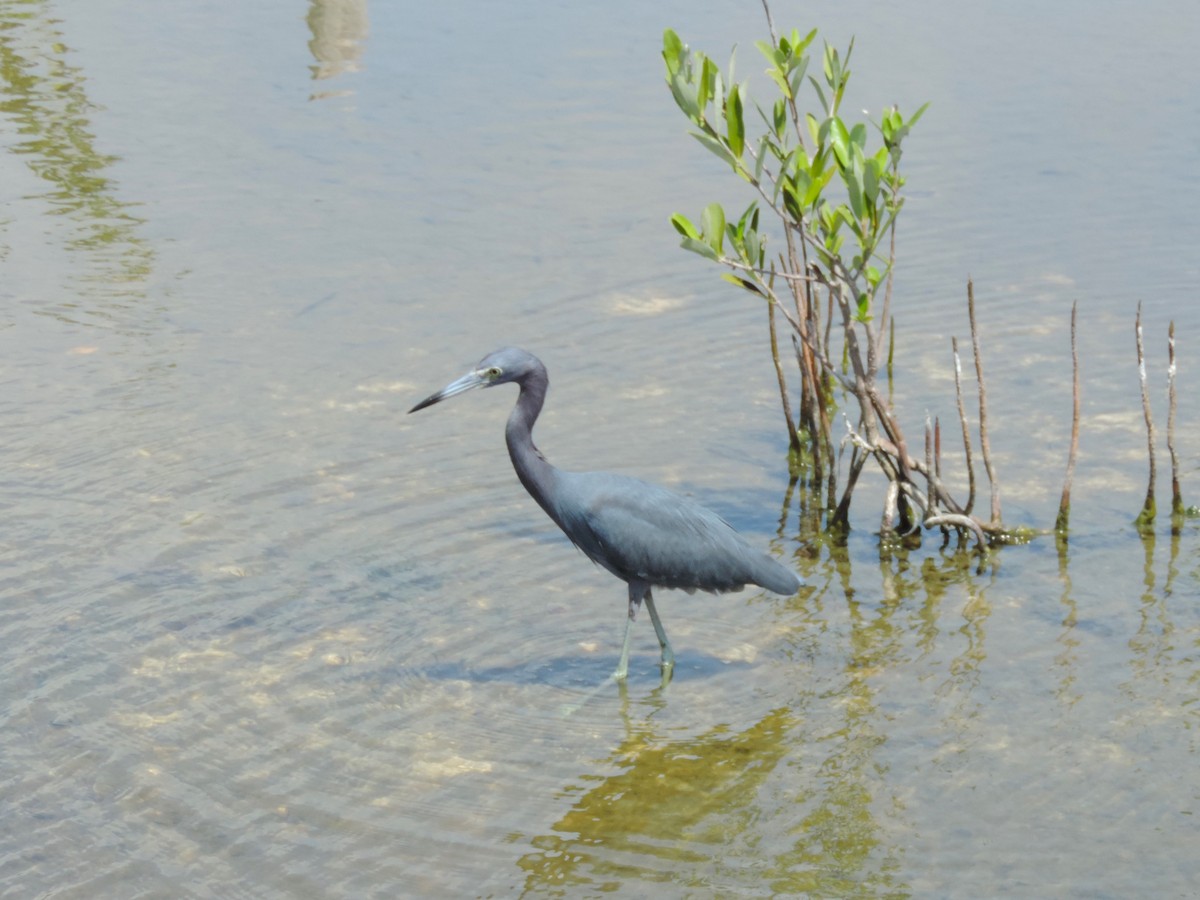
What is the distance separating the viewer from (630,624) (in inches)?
296

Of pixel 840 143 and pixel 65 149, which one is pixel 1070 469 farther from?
pixel 65 149

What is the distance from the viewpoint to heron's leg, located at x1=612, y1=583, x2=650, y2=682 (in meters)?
7.45

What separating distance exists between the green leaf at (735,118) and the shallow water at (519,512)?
2.38 meters

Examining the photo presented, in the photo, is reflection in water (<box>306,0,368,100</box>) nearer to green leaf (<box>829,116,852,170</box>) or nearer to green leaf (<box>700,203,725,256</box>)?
green leaf (<box>700,203,725,256</box>)

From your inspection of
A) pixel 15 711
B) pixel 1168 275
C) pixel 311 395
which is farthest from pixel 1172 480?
pixel 15 711

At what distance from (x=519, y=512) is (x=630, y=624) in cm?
169

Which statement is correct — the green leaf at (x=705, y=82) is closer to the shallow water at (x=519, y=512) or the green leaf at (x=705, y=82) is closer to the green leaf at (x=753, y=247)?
the green leaf at (x=753, y=247)

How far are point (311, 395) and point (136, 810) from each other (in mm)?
4224

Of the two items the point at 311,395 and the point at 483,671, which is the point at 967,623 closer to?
the point at 483,671

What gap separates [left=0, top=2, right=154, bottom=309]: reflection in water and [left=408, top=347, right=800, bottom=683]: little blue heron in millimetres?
4783

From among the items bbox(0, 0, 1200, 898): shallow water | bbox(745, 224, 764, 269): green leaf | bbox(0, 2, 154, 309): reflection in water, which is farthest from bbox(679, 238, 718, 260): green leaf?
bbox(0, 2, 154, 309): reflection in water

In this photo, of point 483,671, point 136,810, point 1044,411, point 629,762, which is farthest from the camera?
point 1044,411

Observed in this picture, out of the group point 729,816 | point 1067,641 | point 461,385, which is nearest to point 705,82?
point 461,385

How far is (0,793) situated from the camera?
6434mm
